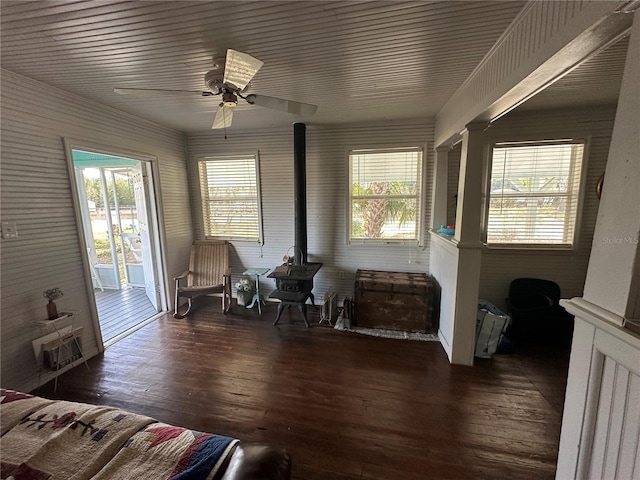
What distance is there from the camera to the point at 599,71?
204 centimetres

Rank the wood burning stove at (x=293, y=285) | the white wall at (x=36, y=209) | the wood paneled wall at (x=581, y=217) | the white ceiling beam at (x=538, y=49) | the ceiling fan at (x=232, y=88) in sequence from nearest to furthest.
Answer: the white ceiling beam at (x=538, y=49), the ceiling fan at (x=232, y=88), the white wall at (x=36, y=209), the wood paneled wall at (x=581, y=217), the wood burning stove at (x=293, y=285)

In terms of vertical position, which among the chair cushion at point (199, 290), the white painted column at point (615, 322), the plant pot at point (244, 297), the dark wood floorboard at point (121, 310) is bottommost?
the dark wood floorboard at point (121, 310)

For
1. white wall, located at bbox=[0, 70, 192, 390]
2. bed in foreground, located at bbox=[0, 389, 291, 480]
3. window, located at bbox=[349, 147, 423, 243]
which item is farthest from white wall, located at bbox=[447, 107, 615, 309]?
white wall, located at bbox=[0, 70, 192, 390]

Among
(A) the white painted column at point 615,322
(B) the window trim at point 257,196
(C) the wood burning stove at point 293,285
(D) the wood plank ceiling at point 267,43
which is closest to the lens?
(A) the white painted column at point 615,322

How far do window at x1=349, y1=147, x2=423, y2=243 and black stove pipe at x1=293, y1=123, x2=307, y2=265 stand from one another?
674mm

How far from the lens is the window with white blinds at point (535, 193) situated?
2.95m

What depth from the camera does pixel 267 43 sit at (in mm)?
1723

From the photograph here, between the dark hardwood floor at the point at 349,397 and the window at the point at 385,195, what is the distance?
1.50 m

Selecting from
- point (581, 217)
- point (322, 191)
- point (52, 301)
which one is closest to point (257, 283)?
point (322, 191)

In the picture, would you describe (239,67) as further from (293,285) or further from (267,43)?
(293,285)

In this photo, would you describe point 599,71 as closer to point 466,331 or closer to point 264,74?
point 466,331

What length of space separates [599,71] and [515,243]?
5.86 ft

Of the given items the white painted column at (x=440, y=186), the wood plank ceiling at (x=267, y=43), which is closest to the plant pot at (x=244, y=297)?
the wood plank ceiling at (x=267, y=43)

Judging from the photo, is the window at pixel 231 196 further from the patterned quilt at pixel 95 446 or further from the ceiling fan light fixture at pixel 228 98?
the patterned quilt at pixel 95 446
